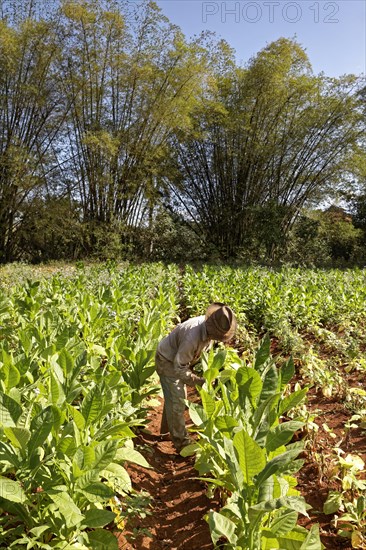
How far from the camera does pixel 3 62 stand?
12734 mm

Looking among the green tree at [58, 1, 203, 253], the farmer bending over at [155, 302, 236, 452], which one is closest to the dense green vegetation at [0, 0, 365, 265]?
the green tree at [58, 1, 203, 253]

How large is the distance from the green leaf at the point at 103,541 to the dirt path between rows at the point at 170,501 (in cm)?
35

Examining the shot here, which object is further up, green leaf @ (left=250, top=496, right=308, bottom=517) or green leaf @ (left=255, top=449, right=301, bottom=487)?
green leaf @ (left=255, top=449, right=301, bottom=487)

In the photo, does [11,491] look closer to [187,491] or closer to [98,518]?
[98,518]

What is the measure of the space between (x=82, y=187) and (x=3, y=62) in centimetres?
503

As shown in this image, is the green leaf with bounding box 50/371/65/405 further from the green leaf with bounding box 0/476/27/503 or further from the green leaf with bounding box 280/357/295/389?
the green leaf with bounding box 280/357/295/389

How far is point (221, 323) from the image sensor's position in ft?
8.82

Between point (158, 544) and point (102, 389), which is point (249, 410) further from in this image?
point (158, 544)

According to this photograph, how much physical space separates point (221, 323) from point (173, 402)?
33.1 inches

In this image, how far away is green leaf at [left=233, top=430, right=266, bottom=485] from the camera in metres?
A: 1.44

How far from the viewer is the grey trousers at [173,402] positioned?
123 inches

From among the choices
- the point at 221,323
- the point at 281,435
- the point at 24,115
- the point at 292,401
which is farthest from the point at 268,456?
the point at 24,115

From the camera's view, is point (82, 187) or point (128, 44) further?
point (82, 187)

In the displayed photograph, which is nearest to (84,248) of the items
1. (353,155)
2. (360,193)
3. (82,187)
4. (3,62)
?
(82,187)
